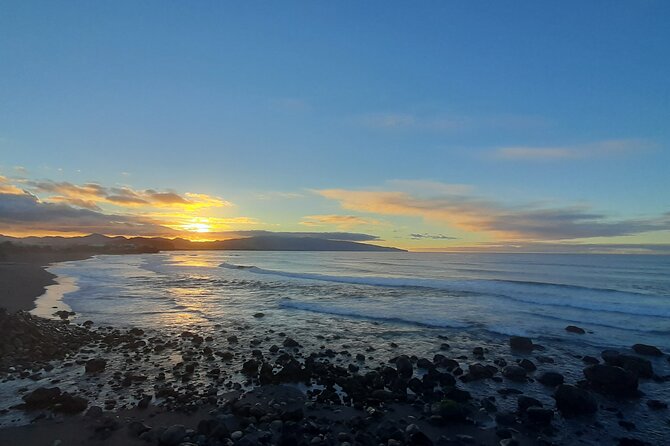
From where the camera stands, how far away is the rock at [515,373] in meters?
13.2

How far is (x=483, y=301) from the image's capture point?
3119 cm

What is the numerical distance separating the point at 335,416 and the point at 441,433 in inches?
93.9

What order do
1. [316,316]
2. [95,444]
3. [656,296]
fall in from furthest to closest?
[656,296] < [316,316] < [95,444]

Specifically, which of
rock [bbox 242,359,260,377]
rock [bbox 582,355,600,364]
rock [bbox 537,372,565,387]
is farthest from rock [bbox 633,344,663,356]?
rock [bbox 242,359,260,377]

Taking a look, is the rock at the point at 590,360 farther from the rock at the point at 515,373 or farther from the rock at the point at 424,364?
the rock at the point at 424,364

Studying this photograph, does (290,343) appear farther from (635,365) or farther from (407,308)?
(407,308)

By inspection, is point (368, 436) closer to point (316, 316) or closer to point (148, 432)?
point (148, 432)

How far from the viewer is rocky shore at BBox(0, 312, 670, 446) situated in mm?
8688

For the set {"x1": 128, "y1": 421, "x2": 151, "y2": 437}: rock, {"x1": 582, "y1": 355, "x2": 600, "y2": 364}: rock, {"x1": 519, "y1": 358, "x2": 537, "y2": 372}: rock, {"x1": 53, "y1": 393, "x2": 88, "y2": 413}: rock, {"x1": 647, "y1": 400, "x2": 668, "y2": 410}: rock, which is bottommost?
{"x1": 582, "y1": 355, "x2": 600, "y2": 364}: rock

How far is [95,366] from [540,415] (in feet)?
39.7

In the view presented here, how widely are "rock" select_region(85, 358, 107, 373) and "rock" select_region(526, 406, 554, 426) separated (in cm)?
1177

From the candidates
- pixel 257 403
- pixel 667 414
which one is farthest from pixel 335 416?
pixel 667 414

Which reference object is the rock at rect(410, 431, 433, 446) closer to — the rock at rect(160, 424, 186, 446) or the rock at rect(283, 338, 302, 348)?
the rock at rect(160, 424, 186, 446)

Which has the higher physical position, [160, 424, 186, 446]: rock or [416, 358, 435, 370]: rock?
[160, 424, 186, 446]: rock
